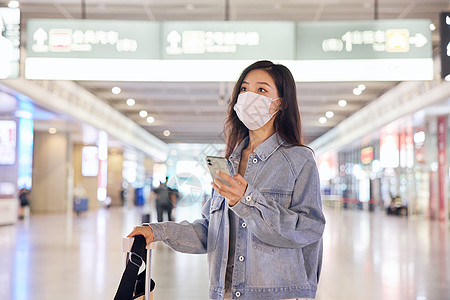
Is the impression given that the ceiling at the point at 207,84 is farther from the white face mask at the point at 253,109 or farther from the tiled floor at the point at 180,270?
the tiled floor at the point at 180,270

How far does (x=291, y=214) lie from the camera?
1663 mm

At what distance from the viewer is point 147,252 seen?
5.95 feet

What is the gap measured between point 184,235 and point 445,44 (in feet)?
13.8

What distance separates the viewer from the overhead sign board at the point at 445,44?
512 cm

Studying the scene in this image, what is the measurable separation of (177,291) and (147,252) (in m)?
4.27

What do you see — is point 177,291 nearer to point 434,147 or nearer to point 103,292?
point 103,292

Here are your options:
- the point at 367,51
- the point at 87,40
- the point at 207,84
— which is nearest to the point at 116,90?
the point at 207,84

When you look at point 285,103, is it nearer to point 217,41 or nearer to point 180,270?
point 217,41

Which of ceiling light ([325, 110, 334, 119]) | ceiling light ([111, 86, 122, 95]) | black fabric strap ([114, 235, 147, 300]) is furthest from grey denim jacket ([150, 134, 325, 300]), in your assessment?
ceiling light ([325, 110, 334, 119])

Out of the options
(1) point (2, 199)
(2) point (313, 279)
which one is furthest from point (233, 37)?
(1) point (2, 199)

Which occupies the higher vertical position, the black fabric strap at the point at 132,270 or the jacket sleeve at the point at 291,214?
the jacket sleeve at the point at 291,214

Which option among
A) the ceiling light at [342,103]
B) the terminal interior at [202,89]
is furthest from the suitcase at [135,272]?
the ceiling light at [342,103]

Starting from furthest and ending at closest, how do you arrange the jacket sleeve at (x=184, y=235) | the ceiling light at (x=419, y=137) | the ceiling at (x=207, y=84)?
the ceiling light at (x=419, y=137), the ceiling at (x=207, y=84), the jacket sleeve at (x=184, y=235)

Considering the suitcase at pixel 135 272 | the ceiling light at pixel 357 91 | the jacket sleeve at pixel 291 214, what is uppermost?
the ceiling light at pixel 357 91
